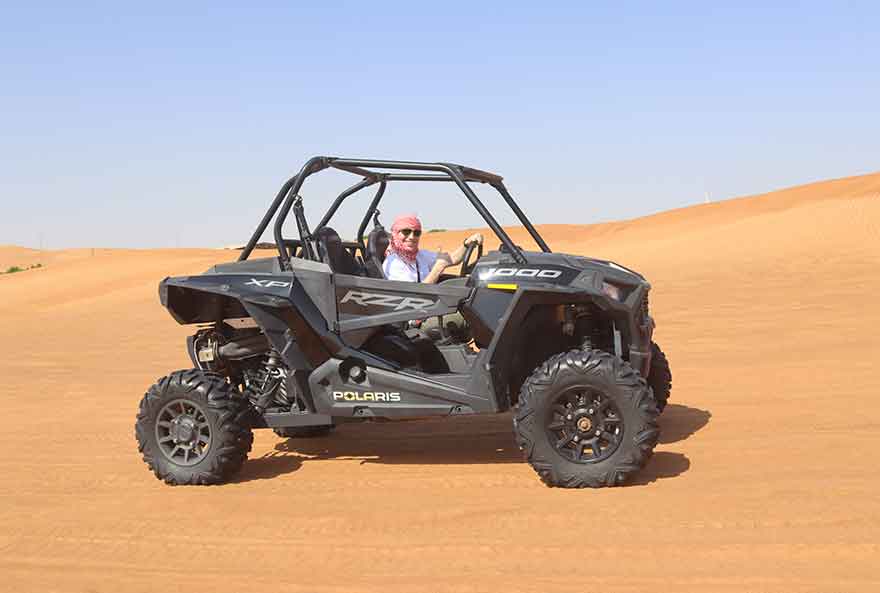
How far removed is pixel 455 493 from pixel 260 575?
148 centimetres

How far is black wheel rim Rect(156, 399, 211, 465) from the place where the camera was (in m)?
6.36

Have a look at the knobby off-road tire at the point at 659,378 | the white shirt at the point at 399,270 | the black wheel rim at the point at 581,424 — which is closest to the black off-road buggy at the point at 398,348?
the black wheel rim at the point at 581,424

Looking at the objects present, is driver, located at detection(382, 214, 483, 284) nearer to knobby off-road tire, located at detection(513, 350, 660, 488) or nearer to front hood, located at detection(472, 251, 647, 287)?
front hood, located at detection(472, 251, 647, 287)

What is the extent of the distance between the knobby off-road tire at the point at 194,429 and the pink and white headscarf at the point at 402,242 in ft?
4.85

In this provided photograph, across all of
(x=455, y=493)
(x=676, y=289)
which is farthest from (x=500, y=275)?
(x=676, y=289)

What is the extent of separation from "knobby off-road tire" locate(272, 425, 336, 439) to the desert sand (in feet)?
0.32

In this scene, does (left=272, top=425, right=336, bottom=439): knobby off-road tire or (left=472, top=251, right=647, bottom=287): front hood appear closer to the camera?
(left=472, top=251, right=647, bottom=287): front hood

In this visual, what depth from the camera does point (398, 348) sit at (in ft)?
21.2

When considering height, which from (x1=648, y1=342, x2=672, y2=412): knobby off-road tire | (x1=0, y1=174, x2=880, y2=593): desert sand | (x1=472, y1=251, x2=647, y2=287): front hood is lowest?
(x1=0, y1=174, x2=880, y2=593): desert sand

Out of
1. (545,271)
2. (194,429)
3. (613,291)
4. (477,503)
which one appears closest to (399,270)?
(545,271)

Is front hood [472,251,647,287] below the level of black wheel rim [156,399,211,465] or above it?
above

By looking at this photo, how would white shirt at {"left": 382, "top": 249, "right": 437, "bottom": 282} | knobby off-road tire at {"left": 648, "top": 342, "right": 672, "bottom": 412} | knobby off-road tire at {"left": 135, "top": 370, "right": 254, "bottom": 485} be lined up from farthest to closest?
knobby off-road tire at {"left": 648, "top": 342, "right": 672, "bottom": 412}
white shirt at {"left": 382, "top": 249, "right": 437, "bottom": 282}
knobby off-road tire at {"left": 135, "top": 370, "right": 254, "bottom": 485}

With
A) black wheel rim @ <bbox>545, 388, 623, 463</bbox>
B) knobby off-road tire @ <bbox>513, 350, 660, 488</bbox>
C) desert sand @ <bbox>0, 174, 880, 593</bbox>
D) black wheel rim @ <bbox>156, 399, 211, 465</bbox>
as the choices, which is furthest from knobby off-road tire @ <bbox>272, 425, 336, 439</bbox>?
black wheel rim @ <bbox>545, 388, 623, 463</bbox>

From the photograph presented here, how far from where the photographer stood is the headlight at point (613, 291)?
5923 millimetres
